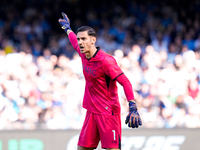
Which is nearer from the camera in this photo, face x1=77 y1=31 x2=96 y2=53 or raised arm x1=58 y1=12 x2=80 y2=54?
face x1=77 y1=31 x2=96 y2=53

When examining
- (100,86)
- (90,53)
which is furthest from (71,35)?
(100,86)

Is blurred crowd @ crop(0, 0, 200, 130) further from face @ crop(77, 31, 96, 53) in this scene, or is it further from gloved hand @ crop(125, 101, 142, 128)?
gloved hand @ crop(125, 101, 142, 128)

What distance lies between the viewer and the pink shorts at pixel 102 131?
491cm

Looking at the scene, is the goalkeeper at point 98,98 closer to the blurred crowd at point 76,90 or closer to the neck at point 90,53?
the neck at point 90,53

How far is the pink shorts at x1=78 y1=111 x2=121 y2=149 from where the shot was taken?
4.91 meters

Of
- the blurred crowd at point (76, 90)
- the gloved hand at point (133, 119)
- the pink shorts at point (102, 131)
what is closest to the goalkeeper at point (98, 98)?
the pink shorts at point (102, 131)

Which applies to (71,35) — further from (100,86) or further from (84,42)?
(100,86)

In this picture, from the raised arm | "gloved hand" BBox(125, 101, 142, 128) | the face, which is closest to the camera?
"gloved hand" BBox(125, 101, 142, 128)

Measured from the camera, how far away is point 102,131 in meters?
4.92

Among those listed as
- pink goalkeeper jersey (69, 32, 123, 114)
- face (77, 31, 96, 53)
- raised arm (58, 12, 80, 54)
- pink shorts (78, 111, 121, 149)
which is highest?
raised arm (58, 12, 80, 54)

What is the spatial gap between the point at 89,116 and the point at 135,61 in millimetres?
2992

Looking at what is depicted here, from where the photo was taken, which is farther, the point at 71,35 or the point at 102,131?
the point at 71,35

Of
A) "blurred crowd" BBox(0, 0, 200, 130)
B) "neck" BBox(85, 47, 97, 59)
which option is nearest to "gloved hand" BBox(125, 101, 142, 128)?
"neck" BBox(85, 47, 97, 59)

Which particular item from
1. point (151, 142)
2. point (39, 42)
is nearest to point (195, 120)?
point (151, 142)
